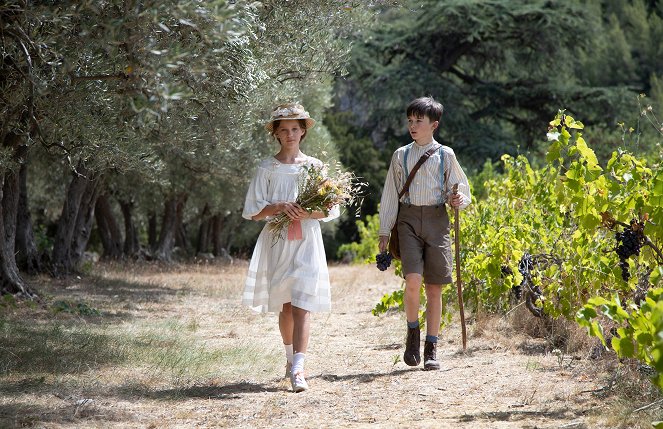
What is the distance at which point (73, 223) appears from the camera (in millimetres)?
16484

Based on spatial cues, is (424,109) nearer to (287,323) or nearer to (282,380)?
(287,323)

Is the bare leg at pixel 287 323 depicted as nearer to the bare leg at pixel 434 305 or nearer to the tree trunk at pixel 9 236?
the bare leg at pixel 434 305

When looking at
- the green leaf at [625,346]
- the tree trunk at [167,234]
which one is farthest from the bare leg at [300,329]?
the tree trunk at [167,234]

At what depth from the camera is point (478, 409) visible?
17.5 ft

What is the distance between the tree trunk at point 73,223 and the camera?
16000 millimetres

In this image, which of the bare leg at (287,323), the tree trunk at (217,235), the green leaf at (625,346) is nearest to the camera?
the green leaf at (625,346)

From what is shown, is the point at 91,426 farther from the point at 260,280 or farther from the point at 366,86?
the point at 366,86

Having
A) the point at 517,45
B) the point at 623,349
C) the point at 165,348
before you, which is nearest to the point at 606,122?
the point at 517,45

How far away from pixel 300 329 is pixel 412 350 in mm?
974

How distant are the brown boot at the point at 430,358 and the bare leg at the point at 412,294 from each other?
23 centimetres

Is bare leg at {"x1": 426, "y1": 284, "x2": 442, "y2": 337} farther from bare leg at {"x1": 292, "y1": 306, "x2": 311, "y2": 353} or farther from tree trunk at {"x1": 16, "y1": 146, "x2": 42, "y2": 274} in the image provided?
tree trunk at {"x1": 16, "y1": 146, "x2": 42, "y2": 274}

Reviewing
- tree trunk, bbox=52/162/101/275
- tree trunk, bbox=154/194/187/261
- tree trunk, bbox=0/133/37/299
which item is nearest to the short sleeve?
tree trunk, bbox=0/133/37/299

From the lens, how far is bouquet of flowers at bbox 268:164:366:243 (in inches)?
249

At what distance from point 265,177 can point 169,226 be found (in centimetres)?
1878
